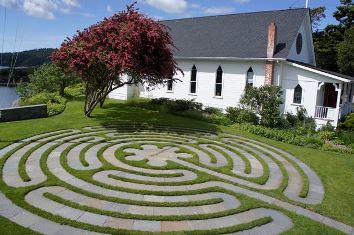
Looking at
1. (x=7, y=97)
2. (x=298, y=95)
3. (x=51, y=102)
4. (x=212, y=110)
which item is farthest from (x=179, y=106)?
(x=7, y=97)

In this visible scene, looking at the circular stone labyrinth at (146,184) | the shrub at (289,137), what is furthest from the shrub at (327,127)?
the circular stone labyrinth at (146,184)

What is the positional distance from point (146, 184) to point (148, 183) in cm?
9

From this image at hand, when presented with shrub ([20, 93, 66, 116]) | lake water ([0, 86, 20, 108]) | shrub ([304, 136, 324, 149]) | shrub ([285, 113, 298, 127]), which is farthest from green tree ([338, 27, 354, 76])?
lake water ([0, 86, 20, 108])

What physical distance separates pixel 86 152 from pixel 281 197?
24.8ft

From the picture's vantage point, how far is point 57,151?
41.9 feet

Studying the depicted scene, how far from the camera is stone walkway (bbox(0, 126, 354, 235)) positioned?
7777 mm

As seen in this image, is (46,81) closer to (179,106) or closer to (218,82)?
(179,106)

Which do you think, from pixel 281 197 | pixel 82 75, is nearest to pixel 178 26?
pixel 82 75

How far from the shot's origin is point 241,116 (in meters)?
21.3

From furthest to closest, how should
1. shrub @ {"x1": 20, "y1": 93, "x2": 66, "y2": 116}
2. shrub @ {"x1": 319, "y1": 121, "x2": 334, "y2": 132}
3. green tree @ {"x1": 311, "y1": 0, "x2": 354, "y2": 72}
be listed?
green tree @ {"x1": 311, "y1": 0, "x2": 354, "y2": 72} < shrub @ {"x1": 20, "y1": 93, "x2": 66, "y2": 116} < shrub @ {"x1": 319, "y1": 121, "x2": 334, "y2": 132}

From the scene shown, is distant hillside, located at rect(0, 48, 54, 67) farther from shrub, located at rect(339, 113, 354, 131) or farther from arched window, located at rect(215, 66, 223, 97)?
shrub, located at rect(339, 113, 354, 131)

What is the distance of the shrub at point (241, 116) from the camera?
21.3 meters

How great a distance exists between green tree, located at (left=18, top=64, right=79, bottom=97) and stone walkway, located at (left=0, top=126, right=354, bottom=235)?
15296 mm

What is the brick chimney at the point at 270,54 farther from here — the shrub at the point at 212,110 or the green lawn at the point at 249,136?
the green lawn at the point at 249,136
